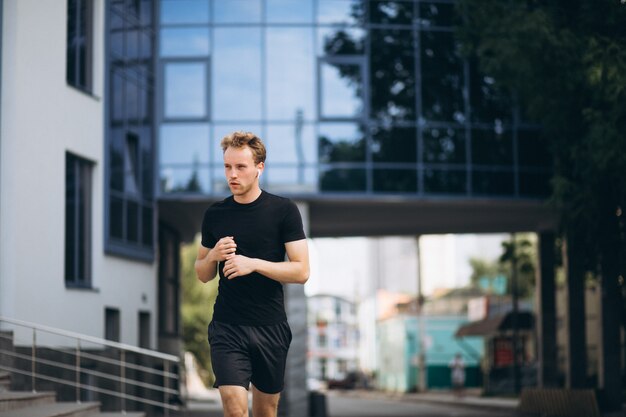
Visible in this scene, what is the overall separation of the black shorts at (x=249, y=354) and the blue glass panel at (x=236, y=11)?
2341cm

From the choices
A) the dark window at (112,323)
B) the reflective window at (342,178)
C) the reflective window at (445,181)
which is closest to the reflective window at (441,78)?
the reflective window at (445,181)

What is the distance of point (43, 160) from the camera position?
2125 cm

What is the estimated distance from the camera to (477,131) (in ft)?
99.0

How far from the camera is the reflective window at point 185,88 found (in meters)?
29.4

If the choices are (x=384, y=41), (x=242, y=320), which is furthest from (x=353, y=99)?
(x=242, y=320)

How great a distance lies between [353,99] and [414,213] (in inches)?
188

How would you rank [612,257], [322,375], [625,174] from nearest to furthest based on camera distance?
[625,174], [612,257], [322,375]

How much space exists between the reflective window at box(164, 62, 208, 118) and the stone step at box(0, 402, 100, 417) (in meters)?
14.2

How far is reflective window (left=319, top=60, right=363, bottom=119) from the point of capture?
96.4ft

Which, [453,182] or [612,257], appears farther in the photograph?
[453,182]

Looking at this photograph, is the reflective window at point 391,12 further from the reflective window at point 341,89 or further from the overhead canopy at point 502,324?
the overhead canopy at point 502,324

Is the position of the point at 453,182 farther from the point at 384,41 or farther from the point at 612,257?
the point at 612,257

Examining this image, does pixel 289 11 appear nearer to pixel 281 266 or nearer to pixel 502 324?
pixel 502 324

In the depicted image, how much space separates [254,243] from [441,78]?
2389 centimetres
